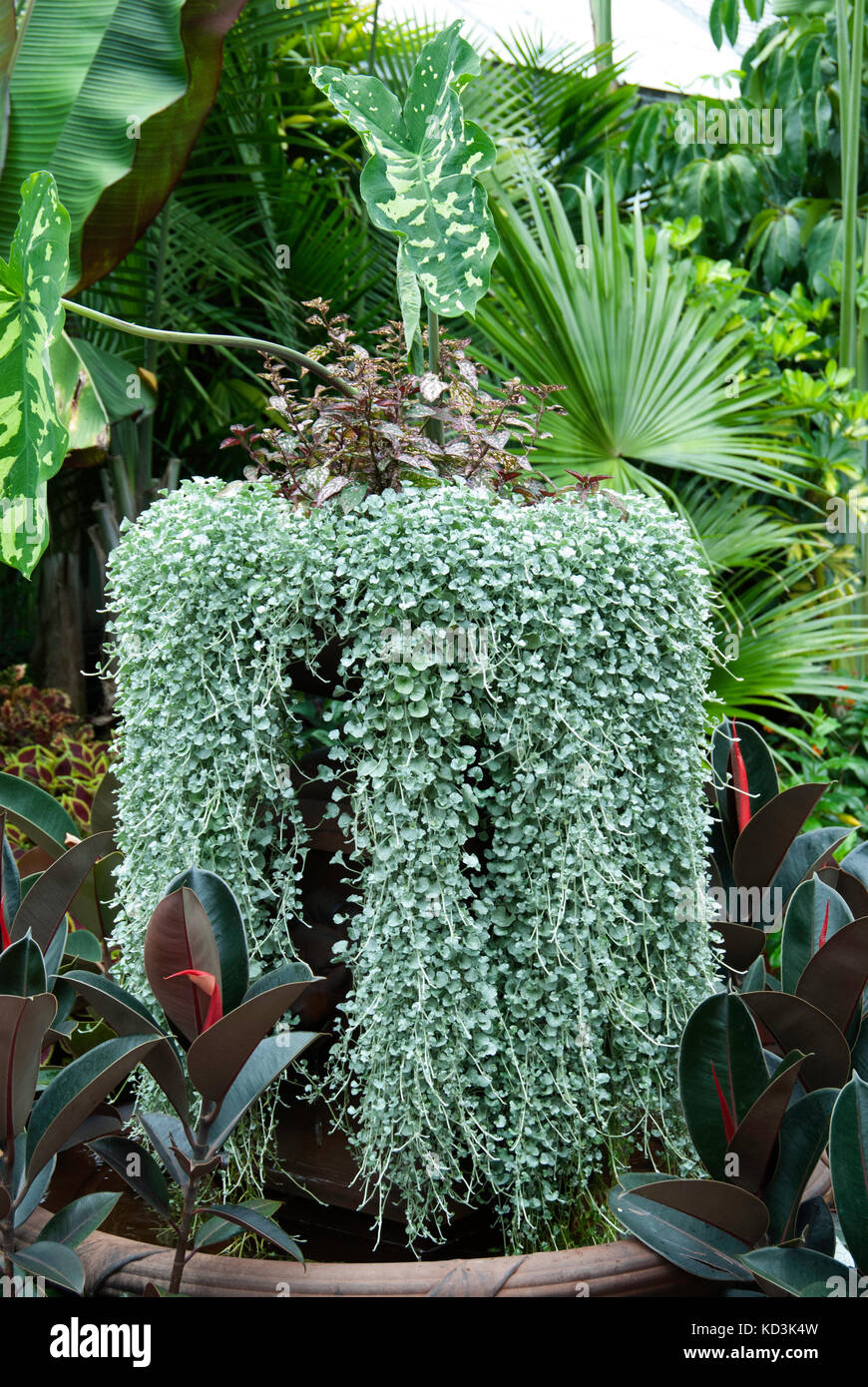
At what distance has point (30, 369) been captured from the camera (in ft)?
5.04

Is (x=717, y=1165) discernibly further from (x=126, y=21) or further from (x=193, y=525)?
(x=126, y=21)

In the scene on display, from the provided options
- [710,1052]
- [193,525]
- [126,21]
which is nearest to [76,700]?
[126,21]

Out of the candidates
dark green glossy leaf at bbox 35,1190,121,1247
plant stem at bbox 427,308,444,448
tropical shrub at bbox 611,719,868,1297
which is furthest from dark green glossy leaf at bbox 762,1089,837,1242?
plant stem at bbox 427,308,444,448

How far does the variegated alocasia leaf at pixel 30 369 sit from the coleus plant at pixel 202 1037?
0.60 metres

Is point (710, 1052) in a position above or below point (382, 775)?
below

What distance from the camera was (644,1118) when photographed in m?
1.58

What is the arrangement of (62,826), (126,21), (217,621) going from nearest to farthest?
(217,621), (62,826), (126,21)

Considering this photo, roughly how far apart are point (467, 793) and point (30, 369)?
927mm

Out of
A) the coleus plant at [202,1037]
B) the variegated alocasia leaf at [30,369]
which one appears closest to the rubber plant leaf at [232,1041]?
the coleus plant at [202,1037]

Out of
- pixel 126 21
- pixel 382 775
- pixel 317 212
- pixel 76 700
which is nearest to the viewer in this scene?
pixel 382 775

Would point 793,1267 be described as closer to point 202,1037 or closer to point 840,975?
point 840,975

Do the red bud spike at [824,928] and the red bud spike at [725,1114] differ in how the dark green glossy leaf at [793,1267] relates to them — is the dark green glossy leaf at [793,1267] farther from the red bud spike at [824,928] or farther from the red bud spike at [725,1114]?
the red bud spike at [824,928]
